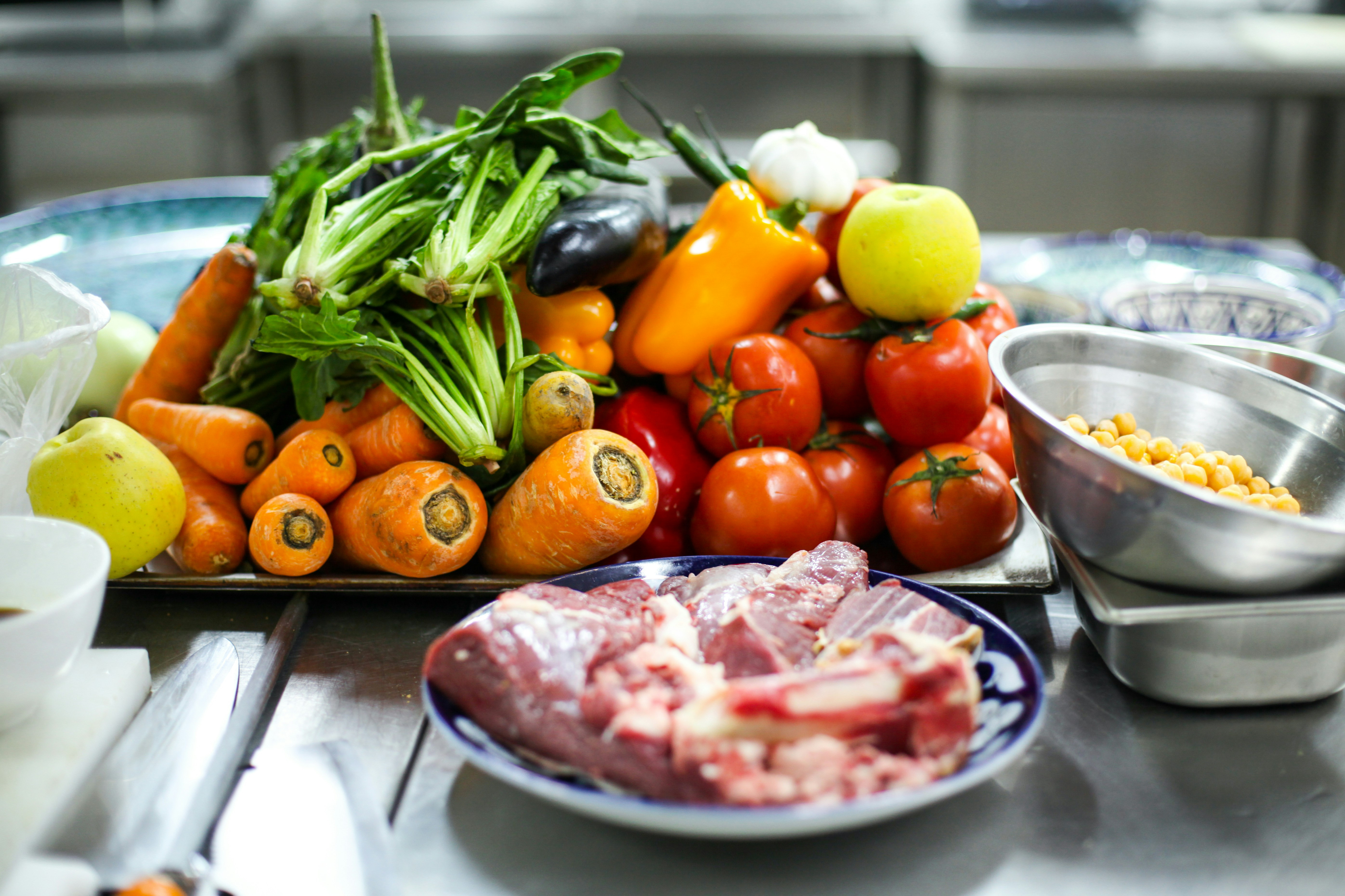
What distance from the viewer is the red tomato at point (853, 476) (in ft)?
3.80

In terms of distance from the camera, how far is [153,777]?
823 mm

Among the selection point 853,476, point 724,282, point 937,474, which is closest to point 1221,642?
point 937,474

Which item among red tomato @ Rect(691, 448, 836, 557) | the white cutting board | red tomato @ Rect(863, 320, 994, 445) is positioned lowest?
the white cutting board

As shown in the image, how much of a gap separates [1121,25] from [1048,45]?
0.39m

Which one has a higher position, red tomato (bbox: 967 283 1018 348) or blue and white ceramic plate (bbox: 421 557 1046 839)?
red tomato (bbox: 967 283 1018 348)

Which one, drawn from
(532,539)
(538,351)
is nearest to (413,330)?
(538,351)

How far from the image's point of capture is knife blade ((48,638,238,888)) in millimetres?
754

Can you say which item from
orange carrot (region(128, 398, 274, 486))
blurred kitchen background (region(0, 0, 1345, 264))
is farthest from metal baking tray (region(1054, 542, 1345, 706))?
blurred kitchen background (region(0, 0, 1345, 264))

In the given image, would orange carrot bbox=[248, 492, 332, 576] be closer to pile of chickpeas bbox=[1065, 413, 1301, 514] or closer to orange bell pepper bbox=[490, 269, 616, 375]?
orange bell pepper bbox=[490, 269, 616, 375]

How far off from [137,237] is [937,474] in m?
1.66

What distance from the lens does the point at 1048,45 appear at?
373 cm

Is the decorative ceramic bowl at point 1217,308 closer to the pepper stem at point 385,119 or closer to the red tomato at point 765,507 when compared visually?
the red tomato at point 765,507

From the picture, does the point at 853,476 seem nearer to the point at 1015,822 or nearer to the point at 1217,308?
the point at 1015,822

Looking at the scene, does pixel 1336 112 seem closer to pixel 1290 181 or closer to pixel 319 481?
pixel 1290 181
